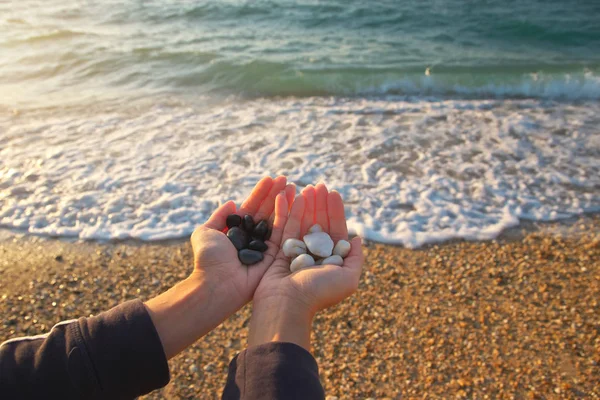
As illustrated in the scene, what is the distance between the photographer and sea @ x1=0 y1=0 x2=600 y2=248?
4.43 meters

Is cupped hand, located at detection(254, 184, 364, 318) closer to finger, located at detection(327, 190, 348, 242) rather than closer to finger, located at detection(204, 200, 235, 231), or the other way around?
finger, located at detection(327, 190, 348, 242)

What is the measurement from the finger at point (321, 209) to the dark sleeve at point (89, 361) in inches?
46.9

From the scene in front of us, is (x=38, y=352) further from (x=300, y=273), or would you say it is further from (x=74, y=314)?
(x=74, y=314)

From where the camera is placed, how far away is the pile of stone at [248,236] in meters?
2.37

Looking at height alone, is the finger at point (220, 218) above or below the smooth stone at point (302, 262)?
above

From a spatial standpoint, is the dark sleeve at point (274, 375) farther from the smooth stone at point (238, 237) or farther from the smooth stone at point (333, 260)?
the smooth stone at point (238, 237)

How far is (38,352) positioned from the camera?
163 cm

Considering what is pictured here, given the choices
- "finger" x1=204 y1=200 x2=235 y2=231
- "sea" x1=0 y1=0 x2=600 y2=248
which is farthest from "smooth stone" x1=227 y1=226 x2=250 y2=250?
"sea" x1=0 y1=0 x2=600 y2=248

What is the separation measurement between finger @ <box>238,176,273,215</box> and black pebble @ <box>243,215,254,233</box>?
0.46 ft

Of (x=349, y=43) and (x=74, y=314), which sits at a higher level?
(x=349, y=43)

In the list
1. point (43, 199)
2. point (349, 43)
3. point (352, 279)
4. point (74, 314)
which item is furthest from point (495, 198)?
point (349, 43)

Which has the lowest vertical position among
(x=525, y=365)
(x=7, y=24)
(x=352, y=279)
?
(x=525, y=365)

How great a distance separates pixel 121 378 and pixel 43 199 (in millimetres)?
3538

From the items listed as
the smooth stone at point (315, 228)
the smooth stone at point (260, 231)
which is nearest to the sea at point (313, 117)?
the smooth stone at point (315, 228)
